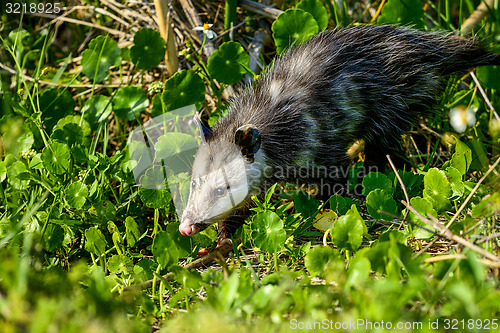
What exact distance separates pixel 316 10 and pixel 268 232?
5.94 ft

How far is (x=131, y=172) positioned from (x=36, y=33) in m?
2.13

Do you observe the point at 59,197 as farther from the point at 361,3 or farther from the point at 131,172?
the point at 361,3

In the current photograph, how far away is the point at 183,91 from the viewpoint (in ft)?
10.7

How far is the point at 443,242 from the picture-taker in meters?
2.40

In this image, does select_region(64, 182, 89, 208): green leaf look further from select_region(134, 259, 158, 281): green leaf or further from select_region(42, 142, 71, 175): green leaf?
select_region(134, 259, 158, 281): green leaf

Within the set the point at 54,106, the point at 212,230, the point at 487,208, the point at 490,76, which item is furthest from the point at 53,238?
the point at 490,76

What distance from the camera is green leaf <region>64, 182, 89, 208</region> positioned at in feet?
8.57

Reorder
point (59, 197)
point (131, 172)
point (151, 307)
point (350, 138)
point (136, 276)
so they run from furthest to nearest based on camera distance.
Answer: point (350, 138) < point (131, 172) < point (59, 197) < point (136, 276) < point (151, 307)

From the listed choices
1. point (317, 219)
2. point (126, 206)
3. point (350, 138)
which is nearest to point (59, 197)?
point (126, 206)

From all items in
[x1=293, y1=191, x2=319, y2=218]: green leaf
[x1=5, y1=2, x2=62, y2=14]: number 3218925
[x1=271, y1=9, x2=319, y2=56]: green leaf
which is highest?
[x1=5, y1=2, x2=62, y2=14]: number 3218925

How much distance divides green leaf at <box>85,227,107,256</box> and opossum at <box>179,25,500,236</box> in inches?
20.4

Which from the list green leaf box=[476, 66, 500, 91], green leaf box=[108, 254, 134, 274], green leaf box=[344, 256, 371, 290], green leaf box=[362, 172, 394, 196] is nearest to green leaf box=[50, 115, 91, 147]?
green leaf box=[108, 254, 134, 274]

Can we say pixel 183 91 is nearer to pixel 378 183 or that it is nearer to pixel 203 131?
pixel 203 131

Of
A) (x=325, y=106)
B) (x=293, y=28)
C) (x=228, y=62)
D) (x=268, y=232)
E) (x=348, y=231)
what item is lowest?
(x=268, y=232)
